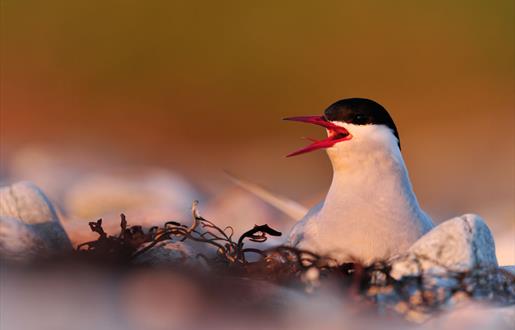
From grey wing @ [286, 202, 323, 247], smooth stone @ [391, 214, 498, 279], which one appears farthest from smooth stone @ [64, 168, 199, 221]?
smooth stone @ [391, 214, 498, 279]

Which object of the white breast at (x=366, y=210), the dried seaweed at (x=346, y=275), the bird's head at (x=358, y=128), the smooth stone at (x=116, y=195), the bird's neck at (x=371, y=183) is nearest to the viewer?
the dried seaweed at (x=346, y=275)

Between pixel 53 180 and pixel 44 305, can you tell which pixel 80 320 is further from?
pixel 53 180

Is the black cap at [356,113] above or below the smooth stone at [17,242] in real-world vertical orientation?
above

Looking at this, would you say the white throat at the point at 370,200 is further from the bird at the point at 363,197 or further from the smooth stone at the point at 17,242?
the smooth stone at the point at 17,242

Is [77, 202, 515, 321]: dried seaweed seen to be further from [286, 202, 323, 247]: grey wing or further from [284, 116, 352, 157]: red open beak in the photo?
[284, 116, 352, 157]: red open beak

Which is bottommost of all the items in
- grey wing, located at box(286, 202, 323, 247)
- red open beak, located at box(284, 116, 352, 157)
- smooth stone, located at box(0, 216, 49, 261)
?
smooth stone, located at box(0, 216, 49, 261)

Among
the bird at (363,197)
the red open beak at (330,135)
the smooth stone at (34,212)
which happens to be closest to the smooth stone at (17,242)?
the smooth stone at (34,212)
